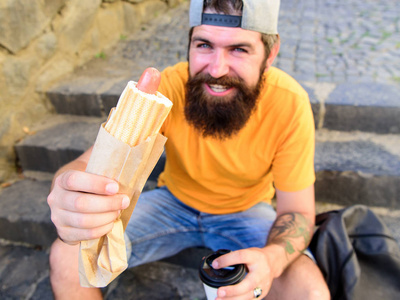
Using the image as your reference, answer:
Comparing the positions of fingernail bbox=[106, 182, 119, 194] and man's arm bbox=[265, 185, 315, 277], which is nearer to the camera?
fingernail bbox=[106, 182, 119, 194]

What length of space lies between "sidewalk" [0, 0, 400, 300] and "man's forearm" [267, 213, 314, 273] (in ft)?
2.51

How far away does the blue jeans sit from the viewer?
6.32ft

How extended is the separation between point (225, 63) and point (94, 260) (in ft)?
3.70

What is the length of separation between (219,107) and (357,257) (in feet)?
3.58

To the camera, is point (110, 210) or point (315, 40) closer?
point (110, 210)

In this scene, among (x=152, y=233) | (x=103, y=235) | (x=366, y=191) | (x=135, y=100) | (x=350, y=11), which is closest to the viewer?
(x=135, y=100)

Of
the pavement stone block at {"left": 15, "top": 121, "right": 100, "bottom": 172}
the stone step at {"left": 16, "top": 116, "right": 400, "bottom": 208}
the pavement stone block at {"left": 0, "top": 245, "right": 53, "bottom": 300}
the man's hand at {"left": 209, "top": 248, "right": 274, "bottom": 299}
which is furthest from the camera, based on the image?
the pavement stone block at {"left": 15, "top": 121, "right": 100, "bottom": 172}

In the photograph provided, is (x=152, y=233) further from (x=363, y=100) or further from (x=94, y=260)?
(x=363, y=100)

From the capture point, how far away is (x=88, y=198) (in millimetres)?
1022

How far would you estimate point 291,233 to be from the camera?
1685mm

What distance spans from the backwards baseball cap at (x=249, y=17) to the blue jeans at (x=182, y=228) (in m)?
1.06

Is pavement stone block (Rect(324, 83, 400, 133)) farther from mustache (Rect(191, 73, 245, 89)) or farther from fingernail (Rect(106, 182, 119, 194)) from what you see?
fingernail (Rect(106, 182, 119, 194))

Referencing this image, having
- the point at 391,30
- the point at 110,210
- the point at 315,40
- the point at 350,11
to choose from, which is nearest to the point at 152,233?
the point at 110,210

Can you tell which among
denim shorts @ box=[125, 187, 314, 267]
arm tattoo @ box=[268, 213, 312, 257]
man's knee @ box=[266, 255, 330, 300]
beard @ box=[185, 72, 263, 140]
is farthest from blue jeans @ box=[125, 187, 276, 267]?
beard @ box=[185, 72, 263, 140]
